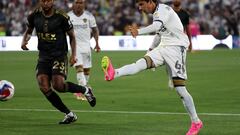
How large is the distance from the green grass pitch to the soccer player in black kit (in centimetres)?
66

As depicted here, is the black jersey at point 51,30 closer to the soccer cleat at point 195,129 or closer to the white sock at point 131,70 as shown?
the white sock at point 131,70

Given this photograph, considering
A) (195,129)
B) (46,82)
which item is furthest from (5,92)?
(195,129)

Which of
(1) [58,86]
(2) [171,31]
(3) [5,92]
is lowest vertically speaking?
(3) [5,92]

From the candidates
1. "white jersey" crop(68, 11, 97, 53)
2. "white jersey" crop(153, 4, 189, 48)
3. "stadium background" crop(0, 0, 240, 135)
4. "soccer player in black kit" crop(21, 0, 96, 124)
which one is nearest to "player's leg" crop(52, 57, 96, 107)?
"soccer player in black kit" crop(21, 0, 96, 124)

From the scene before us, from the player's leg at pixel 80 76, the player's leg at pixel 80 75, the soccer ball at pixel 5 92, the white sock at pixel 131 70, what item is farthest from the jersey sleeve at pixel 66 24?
the player's leg at pixel 80 76

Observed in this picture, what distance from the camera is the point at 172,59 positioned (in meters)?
11.9

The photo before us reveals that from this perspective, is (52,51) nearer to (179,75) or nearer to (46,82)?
(46,82)

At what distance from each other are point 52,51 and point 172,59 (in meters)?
2.55

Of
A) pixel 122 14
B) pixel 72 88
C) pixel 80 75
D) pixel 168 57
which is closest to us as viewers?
pixel 168 57

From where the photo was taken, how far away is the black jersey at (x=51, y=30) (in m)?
13.1

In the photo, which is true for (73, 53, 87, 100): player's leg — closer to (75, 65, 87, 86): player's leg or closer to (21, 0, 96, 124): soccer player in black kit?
(75, 65, 87, 86): player's leg

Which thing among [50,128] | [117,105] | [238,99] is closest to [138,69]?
[50,128]

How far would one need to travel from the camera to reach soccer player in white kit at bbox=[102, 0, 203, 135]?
38.4 feet

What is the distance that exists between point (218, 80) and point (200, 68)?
5.61 meters
